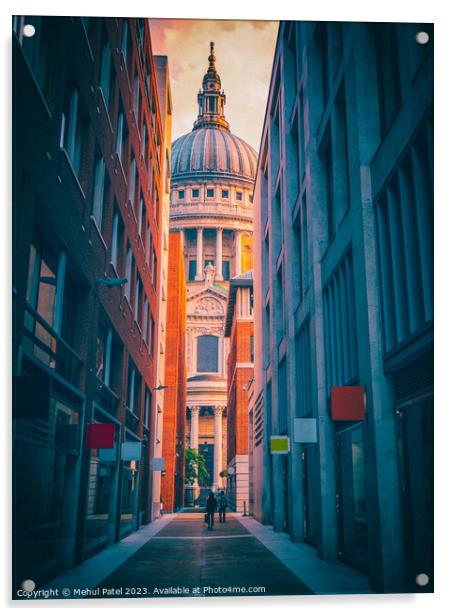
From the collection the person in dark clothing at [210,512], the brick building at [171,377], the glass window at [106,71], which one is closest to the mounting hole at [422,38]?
the glass window at [106,71]

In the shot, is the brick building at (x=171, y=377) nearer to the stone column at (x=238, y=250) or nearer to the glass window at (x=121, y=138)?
the glass window at (x=121, y=138)

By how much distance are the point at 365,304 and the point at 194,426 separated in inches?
2758

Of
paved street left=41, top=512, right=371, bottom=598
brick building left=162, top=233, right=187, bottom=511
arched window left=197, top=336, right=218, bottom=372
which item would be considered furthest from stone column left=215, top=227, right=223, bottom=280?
paved street left=41, top=512, right=371, bottom=598

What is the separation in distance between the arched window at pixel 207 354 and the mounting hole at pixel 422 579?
255 ft

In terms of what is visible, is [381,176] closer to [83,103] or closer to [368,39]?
[368,39]

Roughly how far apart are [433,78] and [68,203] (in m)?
7.02

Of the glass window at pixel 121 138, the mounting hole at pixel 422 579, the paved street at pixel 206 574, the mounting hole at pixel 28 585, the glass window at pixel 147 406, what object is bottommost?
the paved street at pixel 206 574

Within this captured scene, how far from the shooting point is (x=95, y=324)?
15969mm


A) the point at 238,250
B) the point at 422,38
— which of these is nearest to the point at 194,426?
the point at 238,250

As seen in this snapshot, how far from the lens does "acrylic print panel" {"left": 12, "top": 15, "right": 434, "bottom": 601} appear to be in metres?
10.2

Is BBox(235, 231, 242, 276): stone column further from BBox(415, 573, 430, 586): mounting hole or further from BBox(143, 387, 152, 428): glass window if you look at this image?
BBox(415, 573, 430, 586): mounting hole

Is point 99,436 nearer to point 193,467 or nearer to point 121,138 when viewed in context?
point 121,138

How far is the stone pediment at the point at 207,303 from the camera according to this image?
8988cm

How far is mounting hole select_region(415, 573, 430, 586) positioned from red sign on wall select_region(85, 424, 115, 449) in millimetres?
7207
